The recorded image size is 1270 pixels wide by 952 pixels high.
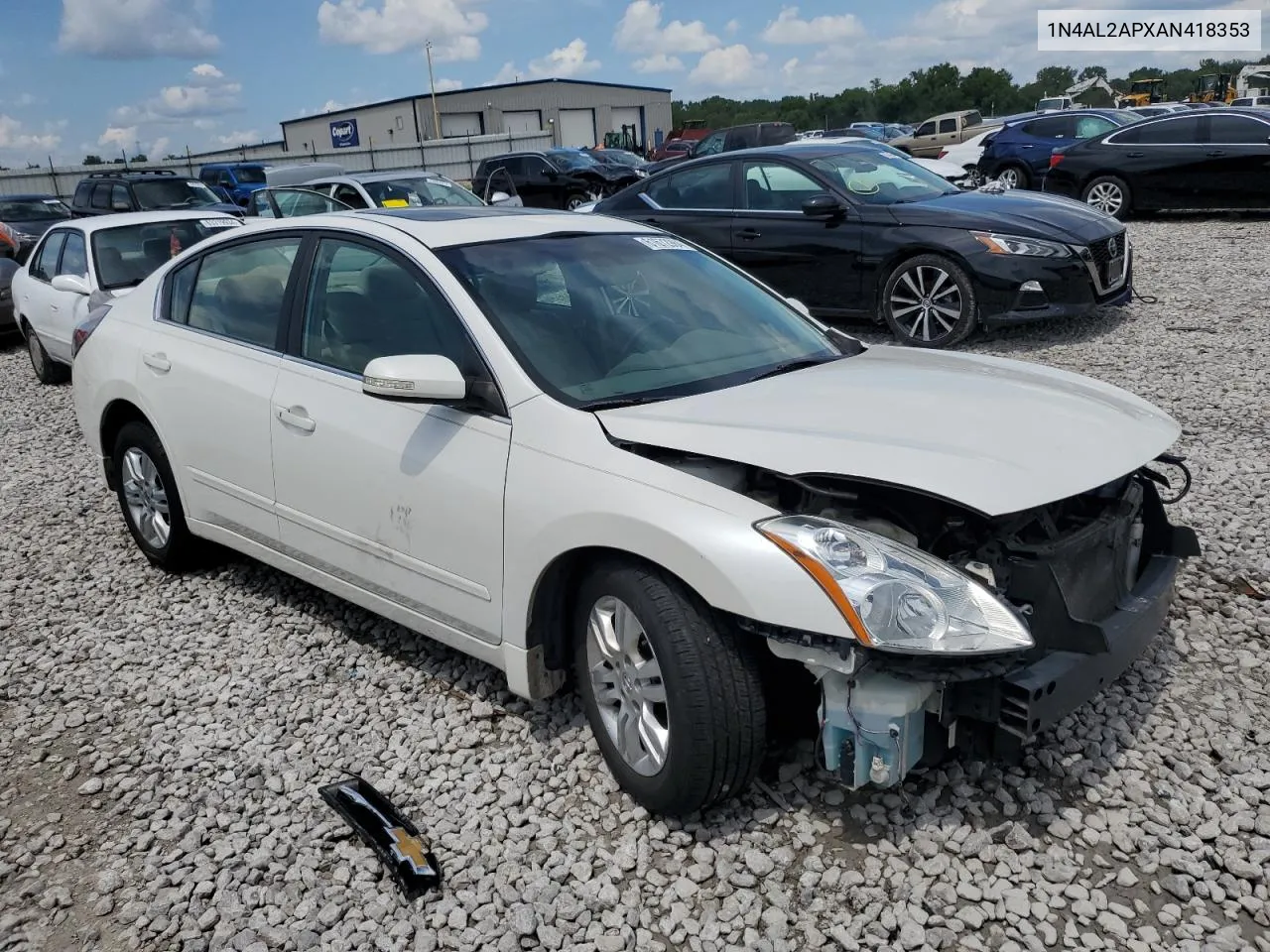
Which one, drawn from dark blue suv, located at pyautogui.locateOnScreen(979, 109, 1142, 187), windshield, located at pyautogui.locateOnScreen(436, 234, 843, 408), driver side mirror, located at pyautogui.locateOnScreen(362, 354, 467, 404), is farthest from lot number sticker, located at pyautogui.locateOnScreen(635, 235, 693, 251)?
dark blue suv, located at pyautogui.locateOnScreen(979, 109, 1142, 187)

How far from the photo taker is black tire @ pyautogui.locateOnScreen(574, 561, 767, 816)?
2.67 m

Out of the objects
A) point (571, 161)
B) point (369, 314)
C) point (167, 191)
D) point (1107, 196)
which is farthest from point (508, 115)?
point (369, 314)

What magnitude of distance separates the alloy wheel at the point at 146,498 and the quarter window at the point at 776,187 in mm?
6007

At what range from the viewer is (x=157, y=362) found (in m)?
4.59

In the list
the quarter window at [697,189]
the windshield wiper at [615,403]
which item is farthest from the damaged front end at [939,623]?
the quarter window at [697,189]

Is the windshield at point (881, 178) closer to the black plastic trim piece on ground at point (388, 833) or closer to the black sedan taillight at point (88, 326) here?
the black sedan taillight at point (88, 326)

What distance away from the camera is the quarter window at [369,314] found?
3.46 m

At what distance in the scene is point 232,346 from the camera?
425 centimetres

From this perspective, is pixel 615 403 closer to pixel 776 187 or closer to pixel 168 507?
pixel 168 507

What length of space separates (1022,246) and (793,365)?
5231mm

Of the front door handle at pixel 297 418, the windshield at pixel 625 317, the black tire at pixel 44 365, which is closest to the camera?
the windshield at pixel 625 317

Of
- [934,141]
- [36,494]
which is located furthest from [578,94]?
[36,494]

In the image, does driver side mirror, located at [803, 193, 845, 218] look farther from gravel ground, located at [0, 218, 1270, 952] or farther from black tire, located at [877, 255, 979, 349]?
gravel ground, located at [0, 218, 1270, 952]

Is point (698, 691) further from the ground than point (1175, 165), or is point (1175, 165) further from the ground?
point (1175, 165)
